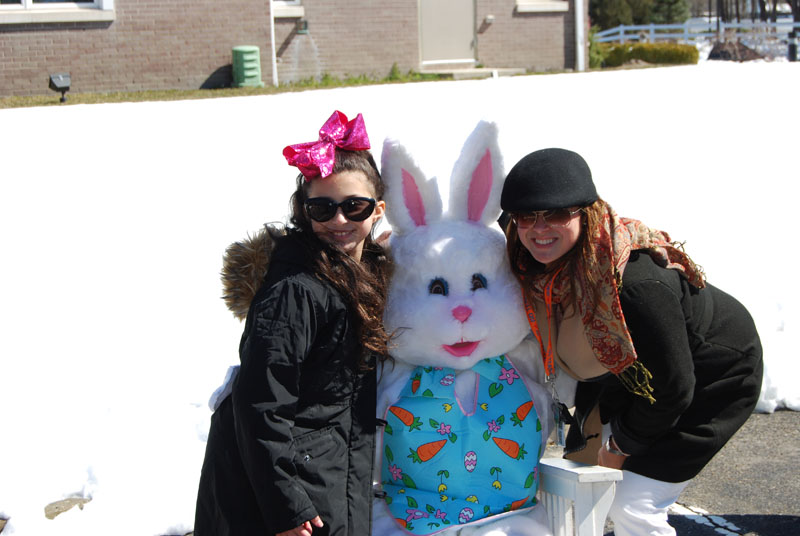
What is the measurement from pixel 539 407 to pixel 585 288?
46cm

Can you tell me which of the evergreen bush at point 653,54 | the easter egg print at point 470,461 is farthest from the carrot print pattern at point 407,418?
the evergreen bush at point 653,54

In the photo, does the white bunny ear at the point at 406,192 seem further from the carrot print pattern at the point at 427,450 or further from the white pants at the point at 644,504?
the white pants at the point at 644,504

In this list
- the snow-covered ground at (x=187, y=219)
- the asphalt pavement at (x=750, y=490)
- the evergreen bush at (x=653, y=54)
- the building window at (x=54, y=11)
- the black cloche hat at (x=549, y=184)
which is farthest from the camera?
the evergreen bush at (x=653, y=54)

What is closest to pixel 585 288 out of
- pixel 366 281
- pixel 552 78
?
pixel 366 281

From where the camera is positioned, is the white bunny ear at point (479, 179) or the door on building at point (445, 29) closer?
the white bunny ear at point (479, 179)

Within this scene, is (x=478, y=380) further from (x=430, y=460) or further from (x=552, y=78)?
(x=552, y=78)

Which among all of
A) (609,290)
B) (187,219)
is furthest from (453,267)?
(187,219)

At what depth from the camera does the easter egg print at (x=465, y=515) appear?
8.18ft

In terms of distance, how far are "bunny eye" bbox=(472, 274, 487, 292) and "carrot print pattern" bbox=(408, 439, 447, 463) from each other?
0.46 metres

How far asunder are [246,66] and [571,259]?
1078 cm

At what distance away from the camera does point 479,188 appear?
8.80 ft

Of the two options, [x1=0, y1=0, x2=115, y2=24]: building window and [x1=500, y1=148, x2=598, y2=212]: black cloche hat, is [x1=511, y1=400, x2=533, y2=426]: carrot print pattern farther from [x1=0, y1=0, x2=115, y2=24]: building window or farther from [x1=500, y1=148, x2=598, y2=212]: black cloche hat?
[x1=0, y1=0, x2=115, y2=24]: building window

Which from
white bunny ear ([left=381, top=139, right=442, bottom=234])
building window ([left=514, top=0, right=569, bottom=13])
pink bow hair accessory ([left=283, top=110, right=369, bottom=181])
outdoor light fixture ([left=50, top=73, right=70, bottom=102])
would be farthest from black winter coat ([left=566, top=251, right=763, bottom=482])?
building window ([left=514, top=0, right=569, bottom=13])

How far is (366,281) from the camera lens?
245 cm
